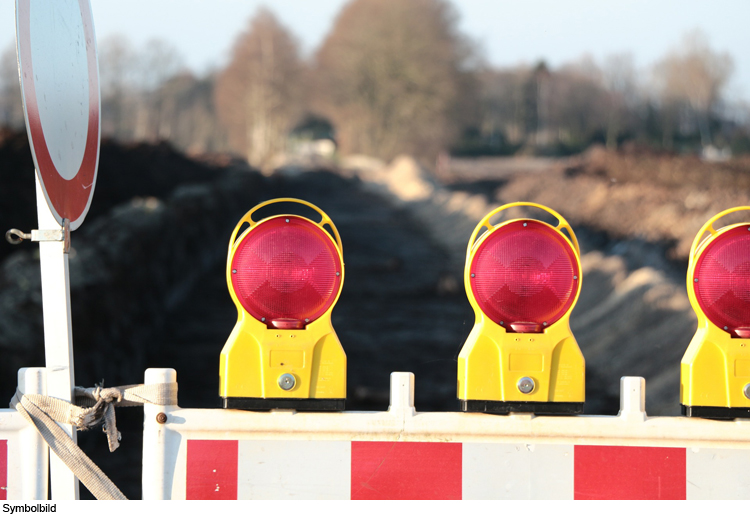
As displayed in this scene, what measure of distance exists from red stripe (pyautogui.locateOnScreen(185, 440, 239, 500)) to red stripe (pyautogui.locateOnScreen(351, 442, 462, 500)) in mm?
272

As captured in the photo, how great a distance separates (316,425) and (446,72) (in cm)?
6027

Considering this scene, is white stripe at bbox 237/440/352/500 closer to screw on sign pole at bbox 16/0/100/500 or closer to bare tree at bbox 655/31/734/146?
screw on sign pole at bbox 16/0/100/500

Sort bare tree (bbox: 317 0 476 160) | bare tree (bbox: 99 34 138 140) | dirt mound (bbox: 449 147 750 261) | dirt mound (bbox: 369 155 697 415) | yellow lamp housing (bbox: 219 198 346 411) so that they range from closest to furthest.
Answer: yellow lamp housing (bbox: 219 198 346 411) → dirt mound (bbox: 369 155 697 415) → dirt mound (bbox: 449 147 750 261) → bare tree (bbox: 99 34 138 140) → bare tree (bbox: 317 0 476 160)

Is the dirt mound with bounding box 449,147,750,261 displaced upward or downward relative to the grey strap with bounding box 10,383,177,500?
upward

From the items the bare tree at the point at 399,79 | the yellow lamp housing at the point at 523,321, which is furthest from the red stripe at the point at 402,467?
the bare tree at the point at 399,79

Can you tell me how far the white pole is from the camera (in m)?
1.96

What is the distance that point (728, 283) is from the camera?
6.56 feet

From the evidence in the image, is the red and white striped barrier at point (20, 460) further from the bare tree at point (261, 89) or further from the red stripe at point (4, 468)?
the bare tree at point (261, 89)

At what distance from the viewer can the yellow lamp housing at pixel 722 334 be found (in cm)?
197

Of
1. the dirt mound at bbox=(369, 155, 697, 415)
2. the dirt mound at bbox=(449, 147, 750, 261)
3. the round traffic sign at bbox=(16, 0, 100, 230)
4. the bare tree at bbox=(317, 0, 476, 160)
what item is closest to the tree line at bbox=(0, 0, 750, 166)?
the bare tree at bbox=(317, 0, 476, 160)

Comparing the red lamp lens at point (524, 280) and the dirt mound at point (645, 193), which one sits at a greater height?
the dirt mound at point (645, 193)

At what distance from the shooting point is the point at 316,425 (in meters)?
1.91

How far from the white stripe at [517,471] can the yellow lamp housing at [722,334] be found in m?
0.35

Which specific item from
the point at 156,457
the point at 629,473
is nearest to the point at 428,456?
the point at 629,473
